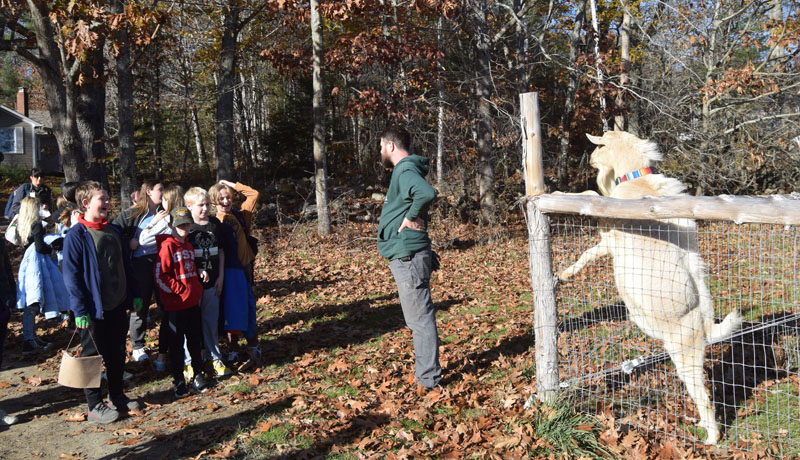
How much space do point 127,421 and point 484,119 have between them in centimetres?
1005

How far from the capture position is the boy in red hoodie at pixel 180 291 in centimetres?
519

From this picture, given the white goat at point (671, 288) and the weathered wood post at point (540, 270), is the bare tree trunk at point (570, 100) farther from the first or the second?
the white goat at point (671, 288)

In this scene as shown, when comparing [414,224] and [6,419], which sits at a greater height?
[414,224]

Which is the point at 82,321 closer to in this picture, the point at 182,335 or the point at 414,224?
the point at 182,335

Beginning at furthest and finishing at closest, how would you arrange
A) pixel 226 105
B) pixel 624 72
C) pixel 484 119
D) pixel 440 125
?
pixel 226 105 → pixel 624 72 → pixel 440 125 → pixel 484 119

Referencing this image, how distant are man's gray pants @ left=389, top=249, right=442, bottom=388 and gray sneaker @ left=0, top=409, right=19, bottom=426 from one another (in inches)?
141

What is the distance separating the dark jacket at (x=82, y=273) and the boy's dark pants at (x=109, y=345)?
0.56ft

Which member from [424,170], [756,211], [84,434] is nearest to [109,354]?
[84,434]

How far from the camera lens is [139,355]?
640 centimetres

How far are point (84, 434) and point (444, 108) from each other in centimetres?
1092

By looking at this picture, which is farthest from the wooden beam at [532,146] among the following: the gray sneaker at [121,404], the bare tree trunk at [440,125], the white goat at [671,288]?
the bare tree trunk at [440,125]

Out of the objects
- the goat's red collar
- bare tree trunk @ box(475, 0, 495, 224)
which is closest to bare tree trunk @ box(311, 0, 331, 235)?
bare tree trunk @ box(475, 0, 495, 224)

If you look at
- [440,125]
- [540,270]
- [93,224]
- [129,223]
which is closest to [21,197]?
[129,223]

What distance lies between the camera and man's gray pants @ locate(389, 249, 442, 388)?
4.83 meters
